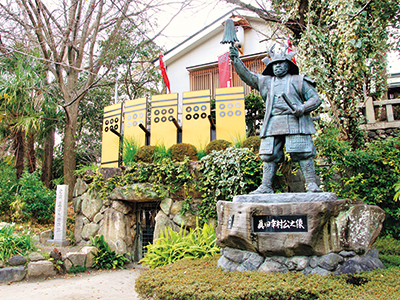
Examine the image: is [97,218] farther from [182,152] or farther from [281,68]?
[281,68]

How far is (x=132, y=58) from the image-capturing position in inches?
525

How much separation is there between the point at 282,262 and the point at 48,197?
759 cm

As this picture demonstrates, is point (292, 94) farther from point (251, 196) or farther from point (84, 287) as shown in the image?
point (84, 287)

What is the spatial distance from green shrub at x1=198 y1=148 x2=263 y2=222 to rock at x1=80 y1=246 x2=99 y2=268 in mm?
2326

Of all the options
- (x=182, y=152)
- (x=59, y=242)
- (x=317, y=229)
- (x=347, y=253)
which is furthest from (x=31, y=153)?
(x=347, y=253)

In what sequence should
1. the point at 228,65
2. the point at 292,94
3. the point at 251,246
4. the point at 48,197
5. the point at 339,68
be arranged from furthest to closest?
the point at 228,65, the point at 48,197, the point at 339,68, the point at 292,94, the point at 251,246

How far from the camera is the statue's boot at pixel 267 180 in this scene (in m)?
4.32

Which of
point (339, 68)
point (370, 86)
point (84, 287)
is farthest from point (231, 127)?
point (84, 287)

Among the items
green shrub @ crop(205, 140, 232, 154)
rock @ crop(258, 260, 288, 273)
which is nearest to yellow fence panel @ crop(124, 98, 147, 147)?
green shrub @ crop(205, 140, 232, 154)

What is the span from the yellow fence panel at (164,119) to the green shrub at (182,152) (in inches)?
34.0

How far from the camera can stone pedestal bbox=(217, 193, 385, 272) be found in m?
3.72

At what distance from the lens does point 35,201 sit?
8.88m

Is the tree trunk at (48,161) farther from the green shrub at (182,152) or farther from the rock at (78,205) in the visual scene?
the green shrub at (182,152)

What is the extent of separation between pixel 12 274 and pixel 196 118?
5095mm
